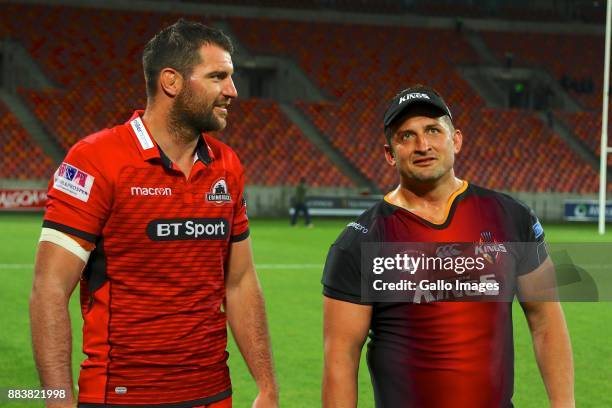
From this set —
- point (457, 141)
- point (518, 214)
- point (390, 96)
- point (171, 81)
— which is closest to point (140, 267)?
point (171, 81)

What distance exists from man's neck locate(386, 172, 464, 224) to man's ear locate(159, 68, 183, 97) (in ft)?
2.90

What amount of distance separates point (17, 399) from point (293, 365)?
8.15ft

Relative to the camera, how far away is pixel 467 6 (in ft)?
146

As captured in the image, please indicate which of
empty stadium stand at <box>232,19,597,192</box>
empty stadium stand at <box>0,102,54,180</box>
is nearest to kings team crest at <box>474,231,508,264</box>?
empty stadium stand at <box>0,102,54,180</box>

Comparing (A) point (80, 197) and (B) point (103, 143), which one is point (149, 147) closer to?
(B) point (103, 143)

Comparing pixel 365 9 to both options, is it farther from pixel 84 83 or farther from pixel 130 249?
pixel 130 249

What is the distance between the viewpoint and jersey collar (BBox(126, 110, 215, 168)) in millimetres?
3359

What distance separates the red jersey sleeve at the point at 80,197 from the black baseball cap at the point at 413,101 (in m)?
1.03

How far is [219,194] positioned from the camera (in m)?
3.47

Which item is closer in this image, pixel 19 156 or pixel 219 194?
pixel 219 194

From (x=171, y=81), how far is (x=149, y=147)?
273mm

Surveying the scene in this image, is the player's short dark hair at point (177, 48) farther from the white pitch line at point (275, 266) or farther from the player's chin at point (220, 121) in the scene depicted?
the white pitch line at point (275, 266)

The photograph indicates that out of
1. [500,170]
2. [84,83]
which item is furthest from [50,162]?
[500,170]

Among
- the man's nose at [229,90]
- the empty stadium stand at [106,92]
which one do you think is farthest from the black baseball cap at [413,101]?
the empty stadium stand at [106,92]
